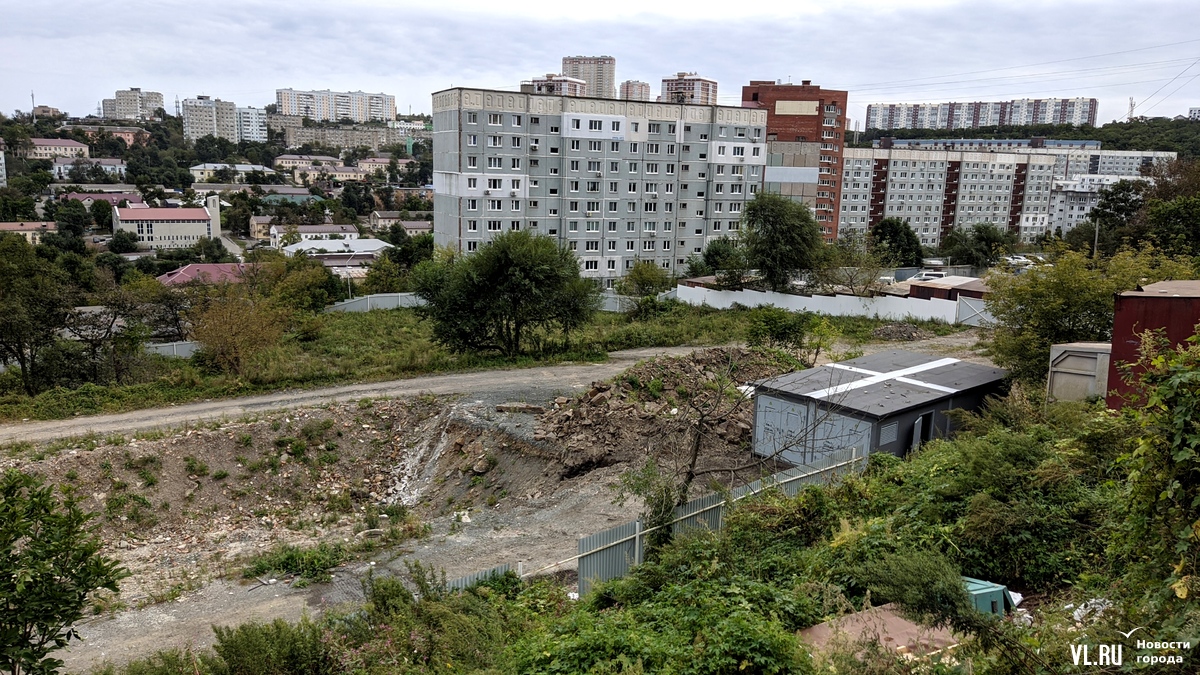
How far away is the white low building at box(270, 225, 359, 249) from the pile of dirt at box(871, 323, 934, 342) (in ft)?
199

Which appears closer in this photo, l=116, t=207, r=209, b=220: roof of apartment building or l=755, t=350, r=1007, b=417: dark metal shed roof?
l=755, t=350, r=1007, b=417: dark metal shed roof

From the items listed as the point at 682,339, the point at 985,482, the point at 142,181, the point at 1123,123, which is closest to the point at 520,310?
the point at 682,339

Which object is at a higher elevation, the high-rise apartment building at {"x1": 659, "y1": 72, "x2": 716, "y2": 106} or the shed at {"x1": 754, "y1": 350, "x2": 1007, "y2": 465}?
the high-rise apartment building at {"x1": 659, "y1": 72, "x2": 716, "y2": 106}

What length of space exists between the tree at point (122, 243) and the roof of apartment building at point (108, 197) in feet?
45.7

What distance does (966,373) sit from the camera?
50.0 ft

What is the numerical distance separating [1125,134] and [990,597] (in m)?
A: 115

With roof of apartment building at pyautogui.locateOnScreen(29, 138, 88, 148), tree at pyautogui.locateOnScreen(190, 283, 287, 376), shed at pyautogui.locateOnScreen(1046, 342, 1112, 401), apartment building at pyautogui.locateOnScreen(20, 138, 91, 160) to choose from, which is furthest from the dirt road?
roof of apartment building at pyautogui.locateOnScreen(29, 138, 88, 148)

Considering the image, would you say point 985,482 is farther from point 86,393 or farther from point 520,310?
point 86,393

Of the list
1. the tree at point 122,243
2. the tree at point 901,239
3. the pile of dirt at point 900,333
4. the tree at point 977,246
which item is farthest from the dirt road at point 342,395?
the tree at point 122,243

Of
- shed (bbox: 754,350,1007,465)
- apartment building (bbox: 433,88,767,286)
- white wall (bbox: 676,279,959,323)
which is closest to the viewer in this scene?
shed (bbox: 754,350,1007,465)

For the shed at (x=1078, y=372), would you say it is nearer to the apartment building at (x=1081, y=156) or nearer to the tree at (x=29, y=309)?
the tree at (x=29, y=309)

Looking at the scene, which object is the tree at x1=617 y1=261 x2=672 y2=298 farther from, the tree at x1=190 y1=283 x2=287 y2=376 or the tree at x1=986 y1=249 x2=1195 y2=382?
the tree at x1=986 y1=249 x2=1195 y2=382

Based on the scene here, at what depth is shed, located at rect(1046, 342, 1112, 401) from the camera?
40.6ft

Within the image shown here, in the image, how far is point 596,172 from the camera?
152 feet
